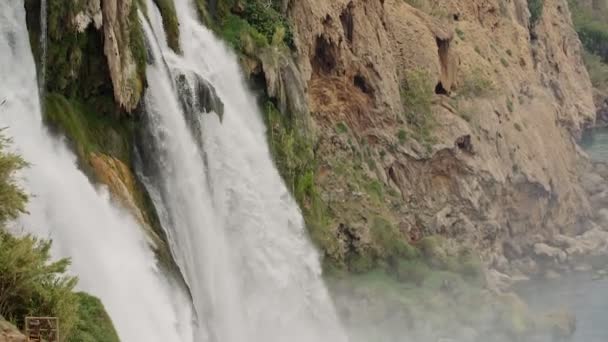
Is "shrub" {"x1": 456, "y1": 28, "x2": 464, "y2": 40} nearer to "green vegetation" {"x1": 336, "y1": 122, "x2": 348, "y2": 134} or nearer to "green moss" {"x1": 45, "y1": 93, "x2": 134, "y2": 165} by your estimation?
"green vegetation" {"x1": 336, "y1": 122, "x2": 348, "y2": 134}

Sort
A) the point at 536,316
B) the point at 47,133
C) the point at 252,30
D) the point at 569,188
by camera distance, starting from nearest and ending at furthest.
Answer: the point at 47,133, the point at 252,30, the point at 536,316, the point at 569,188

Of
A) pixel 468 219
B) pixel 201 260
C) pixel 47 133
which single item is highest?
pixel 47 133

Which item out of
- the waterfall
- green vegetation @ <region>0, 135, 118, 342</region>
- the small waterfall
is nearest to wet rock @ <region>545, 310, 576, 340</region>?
the waterfall

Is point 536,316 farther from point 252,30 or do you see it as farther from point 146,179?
point 146,179

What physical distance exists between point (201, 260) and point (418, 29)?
81.3ft

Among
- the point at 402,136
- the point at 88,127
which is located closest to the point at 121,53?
the point at 88,127

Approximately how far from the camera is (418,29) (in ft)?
170

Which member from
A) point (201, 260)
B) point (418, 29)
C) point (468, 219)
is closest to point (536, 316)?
point (468, 219)

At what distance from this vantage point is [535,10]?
234ft

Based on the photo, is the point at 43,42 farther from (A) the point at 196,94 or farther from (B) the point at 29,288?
(B) the point at 29,288

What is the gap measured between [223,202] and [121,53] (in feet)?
22.8

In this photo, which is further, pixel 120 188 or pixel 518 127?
pixel 518 127

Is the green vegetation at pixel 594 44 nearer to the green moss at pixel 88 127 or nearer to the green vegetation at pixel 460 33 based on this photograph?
the green vegetation at pixel 460 33

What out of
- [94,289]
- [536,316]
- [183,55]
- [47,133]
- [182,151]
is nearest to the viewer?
[94,289]
